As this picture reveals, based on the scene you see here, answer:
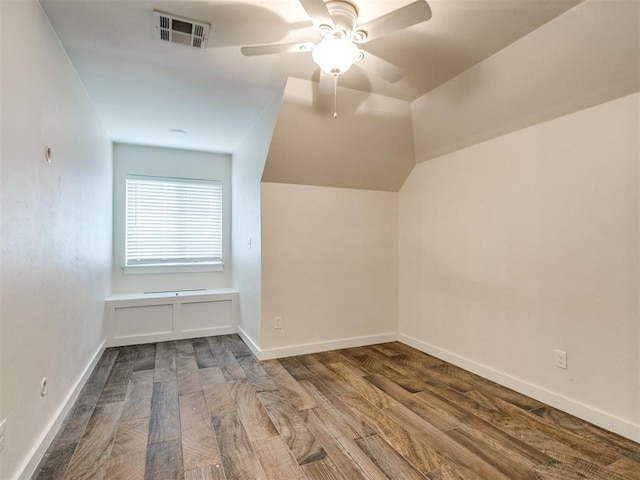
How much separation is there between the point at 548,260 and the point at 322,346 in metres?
2.30

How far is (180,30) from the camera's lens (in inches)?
84.4

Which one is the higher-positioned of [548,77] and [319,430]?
[548,77]

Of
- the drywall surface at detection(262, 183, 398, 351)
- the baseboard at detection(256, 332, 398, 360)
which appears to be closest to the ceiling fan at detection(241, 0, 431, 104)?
the drywall surface at detection(262, 183, 398, 351)

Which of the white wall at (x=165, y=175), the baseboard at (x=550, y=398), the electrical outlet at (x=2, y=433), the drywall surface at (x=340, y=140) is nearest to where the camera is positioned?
the electrical outlet at (x=2, y=433)

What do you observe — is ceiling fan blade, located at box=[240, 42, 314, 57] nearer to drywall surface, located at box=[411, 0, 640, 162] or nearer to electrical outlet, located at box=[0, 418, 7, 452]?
drywall surface, located at box=[411, 0, 640, 162]

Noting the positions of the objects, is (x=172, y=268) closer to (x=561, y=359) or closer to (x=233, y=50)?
(x=233, y=50)

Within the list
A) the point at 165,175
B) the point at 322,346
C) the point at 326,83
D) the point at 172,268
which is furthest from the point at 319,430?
the point at 165,175

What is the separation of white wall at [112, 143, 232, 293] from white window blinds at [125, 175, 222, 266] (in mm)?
81

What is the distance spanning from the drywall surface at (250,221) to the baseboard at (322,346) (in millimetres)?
167

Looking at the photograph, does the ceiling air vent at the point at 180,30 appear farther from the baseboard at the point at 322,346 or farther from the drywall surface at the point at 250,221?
the baseboard at the point at 322,346

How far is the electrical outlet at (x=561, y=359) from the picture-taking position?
7.91 feet

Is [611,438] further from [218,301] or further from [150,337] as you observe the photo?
[150,337]

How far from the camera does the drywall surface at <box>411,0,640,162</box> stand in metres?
1.89

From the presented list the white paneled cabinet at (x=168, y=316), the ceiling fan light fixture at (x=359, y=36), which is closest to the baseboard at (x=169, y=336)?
the white paneled cabinet at (x=168, y=316)
